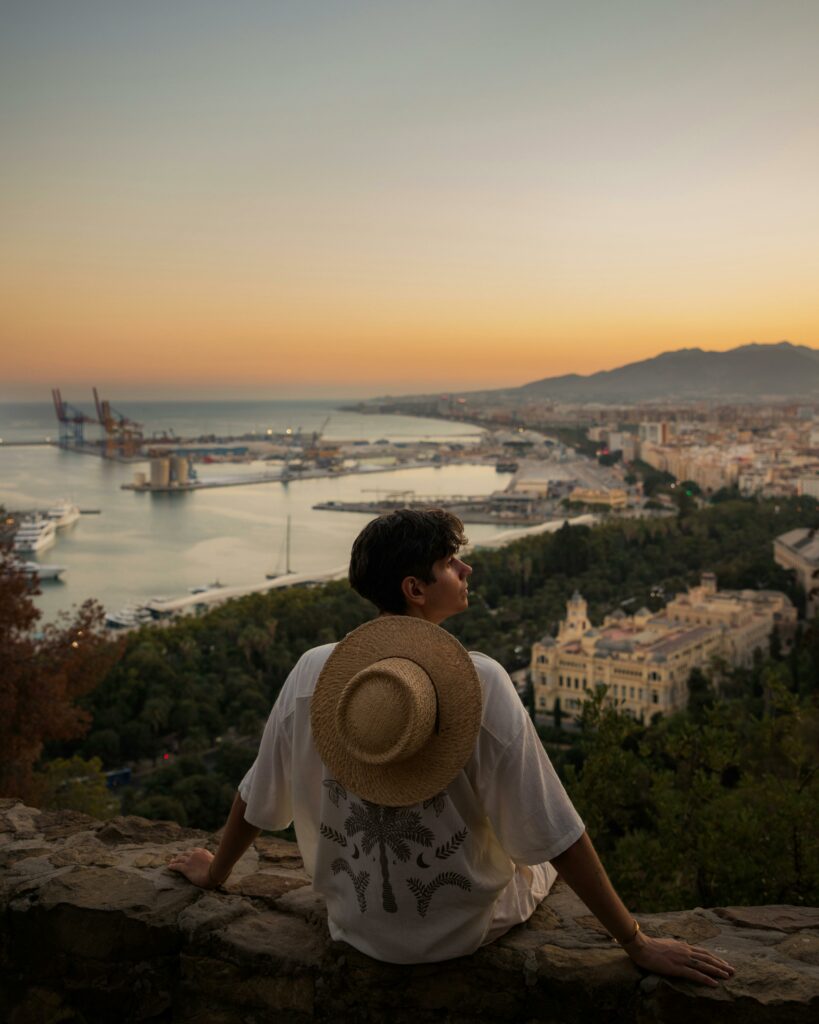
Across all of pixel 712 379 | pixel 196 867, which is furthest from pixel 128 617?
pixel 712 379

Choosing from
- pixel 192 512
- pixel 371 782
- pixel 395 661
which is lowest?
pixel 192 512

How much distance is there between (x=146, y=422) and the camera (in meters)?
60.5

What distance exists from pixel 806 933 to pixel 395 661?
532 mm

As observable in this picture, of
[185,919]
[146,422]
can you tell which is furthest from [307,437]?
[185,919]

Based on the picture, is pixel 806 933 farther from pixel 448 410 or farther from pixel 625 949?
pixel 448 410

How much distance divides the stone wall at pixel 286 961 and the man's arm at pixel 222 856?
0.05ft

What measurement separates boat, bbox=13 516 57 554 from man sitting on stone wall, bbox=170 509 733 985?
60.2ft

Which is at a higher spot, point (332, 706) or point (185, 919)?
point (332, 706)

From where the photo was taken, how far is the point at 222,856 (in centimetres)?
100

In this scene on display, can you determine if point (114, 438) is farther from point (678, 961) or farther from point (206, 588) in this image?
point (678, 961)

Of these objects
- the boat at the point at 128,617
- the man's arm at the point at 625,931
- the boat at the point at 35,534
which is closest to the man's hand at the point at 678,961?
the man's arm at the point at 625,931

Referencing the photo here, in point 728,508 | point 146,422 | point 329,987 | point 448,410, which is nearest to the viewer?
point 329,987

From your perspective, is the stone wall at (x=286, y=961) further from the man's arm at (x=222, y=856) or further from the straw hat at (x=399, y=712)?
the straw hat at (x=399, y=712)

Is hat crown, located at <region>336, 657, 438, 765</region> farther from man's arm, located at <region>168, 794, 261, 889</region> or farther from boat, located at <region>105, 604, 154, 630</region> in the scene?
boat, located at <region>105, 604, 154, 630</region>
